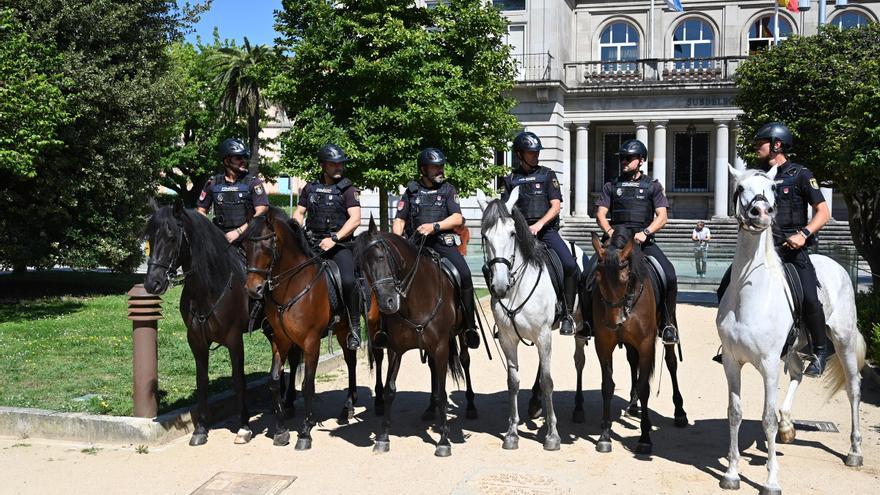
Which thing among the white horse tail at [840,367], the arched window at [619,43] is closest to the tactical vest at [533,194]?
the white horse tail at [840,367]

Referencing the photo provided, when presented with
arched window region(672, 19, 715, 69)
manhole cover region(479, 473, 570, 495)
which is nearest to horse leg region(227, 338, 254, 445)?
Answer: manhole cover region(479, 473, 570, 495)

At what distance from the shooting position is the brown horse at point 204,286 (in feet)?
26.1

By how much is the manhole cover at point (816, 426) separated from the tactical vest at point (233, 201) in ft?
22.6

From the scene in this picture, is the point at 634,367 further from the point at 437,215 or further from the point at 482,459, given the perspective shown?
the point at 437,215

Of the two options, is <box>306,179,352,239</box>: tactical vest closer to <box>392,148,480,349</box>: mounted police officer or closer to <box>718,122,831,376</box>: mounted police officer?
<box>392,148,480,349</box>: mounted police officer

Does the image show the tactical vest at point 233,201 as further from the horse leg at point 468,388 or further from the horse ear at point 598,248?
the horse ear at point 598,248

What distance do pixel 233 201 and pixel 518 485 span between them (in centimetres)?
485

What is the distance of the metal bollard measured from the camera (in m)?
8.47

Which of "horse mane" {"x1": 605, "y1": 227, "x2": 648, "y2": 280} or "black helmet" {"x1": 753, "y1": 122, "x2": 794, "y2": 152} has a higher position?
"black helmet" {"x1": 753, "y1": 122, "x2": 794, "y2": 152}

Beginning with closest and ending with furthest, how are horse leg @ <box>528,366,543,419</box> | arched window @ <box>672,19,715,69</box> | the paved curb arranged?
1. the paved curb
2. horse leg @ <box>528,366,543,419</box>
3. arched window @ <box>672,19,715,69</box>

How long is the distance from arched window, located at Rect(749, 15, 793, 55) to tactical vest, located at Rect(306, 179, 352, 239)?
3582 cm

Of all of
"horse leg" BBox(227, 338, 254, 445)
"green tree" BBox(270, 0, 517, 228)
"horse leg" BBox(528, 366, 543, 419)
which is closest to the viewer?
"horse leg" BBox(227, 338, 254, 445)

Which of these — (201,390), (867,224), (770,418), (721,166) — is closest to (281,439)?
(201,390)

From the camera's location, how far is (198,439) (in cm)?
842
